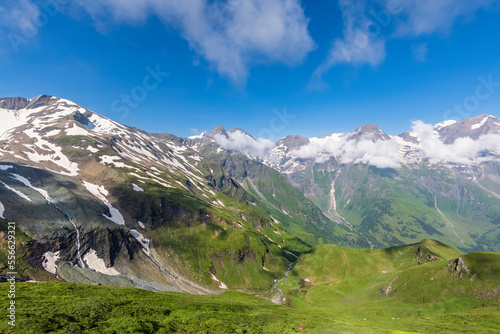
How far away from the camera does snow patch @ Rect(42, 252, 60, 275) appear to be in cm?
12731

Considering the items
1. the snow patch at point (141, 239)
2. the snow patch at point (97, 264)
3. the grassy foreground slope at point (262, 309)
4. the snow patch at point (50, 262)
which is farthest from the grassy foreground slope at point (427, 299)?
the snow patch at point (50, 262)

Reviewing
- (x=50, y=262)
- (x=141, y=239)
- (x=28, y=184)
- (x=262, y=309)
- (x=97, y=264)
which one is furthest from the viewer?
(x=141, y=239)

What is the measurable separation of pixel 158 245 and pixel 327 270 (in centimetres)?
15430

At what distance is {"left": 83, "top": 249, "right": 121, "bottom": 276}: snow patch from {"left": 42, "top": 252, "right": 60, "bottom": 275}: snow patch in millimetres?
19148

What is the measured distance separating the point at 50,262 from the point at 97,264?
91.2 feet

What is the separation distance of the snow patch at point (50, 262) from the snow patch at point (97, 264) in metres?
19.1

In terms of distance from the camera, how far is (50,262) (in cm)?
13100

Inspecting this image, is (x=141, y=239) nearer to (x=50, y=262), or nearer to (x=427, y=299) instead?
(x=50, y=262)

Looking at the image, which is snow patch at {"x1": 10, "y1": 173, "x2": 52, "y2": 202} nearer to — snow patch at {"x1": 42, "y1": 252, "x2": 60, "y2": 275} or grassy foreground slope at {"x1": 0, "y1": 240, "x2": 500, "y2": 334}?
snow patch at {"x1": 42, "y1": 252, "x2": 60, "y2": 275}

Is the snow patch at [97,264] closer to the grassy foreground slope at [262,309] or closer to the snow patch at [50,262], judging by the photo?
the snow patch at [50,262]

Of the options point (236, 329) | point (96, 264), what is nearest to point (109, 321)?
point (236, 329)

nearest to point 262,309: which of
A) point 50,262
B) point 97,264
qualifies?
point 50,262

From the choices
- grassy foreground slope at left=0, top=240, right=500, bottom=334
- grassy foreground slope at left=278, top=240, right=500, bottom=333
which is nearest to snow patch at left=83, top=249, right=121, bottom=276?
grassy foreground slope at left=0, top=240, right=500, bottom=334

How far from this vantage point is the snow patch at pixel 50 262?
127312 mm
